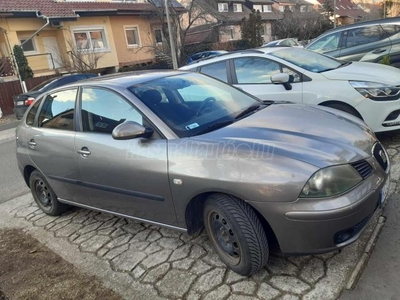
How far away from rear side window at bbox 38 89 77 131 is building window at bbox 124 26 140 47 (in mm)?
19518

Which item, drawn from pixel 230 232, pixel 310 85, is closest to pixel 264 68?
pixel 310 85

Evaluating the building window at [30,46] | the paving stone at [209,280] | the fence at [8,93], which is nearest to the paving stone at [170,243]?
the paving stone at [209,280]

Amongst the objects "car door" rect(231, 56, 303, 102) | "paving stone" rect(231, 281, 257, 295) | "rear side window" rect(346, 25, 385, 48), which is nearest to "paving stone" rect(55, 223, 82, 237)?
"paving stone" rect(231, 281, 257, 295)

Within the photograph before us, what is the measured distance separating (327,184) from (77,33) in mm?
20349

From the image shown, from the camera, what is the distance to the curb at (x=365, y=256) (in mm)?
2314

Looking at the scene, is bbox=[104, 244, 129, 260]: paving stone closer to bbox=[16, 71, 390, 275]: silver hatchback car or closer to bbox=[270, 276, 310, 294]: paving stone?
bbox=[16, 71, 390, 275]: silver hatchback car

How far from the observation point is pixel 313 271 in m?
2.49

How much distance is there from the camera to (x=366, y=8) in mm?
57500

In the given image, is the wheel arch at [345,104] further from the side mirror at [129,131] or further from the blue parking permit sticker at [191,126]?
the side mirror at [129,131]

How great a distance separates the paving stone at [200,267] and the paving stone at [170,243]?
1.17ft

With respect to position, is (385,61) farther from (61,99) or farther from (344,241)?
(61,99)

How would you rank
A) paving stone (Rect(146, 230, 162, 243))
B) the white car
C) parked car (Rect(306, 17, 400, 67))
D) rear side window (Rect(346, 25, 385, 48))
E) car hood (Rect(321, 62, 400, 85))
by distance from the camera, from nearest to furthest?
paving stone (Rect(146, 230, 162, 243)) < the white car < car hood (Rect(321, 62, 400, 85)) < parked car (Rect(306, 17, 400, 67)) < rear side window (Rect(346, 25, 385, 48))

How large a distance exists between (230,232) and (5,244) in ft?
8.82

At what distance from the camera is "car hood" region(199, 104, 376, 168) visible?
2.27m
